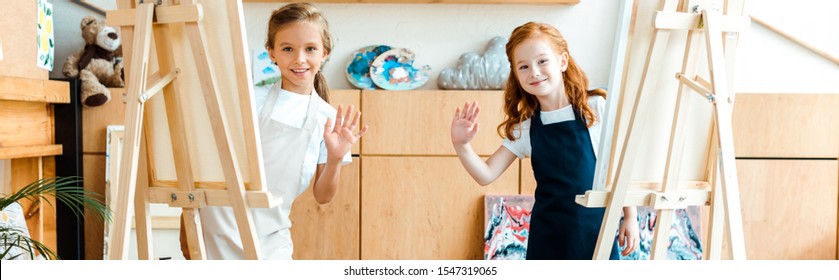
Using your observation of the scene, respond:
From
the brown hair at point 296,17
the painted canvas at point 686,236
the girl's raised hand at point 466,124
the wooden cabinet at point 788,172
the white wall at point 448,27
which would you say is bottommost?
the painted canvas at point 686,236

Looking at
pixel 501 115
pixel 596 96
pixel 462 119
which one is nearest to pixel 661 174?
pixel 596 96

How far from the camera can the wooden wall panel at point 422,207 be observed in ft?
9.77

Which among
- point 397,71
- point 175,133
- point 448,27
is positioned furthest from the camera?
point 448,27

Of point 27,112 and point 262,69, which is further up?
point 262,69

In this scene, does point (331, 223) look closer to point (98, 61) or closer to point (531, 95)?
point (98, 61)

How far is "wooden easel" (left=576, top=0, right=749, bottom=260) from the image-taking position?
1.34m

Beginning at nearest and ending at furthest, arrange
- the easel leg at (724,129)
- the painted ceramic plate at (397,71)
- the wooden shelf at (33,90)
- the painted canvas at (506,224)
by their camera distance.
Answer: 1. the easel leg at (724,129)
2. the wooden shelf at (33,90)
3. the painted canvas at (506,224)
4. the painted ceramic plate at (397,71)

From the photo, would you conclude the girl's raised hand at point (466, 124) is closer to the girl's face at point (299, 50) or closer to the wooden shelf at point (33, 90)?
the girl's face at point (299, 50)

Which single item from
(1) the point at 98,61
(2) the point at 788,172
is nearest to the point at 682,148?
(2) the point at 788,172

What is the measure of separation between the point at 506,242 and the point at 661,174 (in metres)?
1.51

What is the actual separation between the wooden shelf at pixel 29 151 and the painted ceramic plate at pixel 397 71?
1222 mm

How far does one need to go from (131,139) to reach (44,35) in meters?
1.50

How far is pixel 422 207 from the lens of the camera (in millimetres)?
2998

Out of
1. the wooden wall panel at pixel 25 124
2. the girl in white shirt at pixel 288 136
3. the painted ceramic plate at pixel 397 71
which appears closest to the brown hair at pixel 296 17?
the girl in white shirt at pixel 288 136
